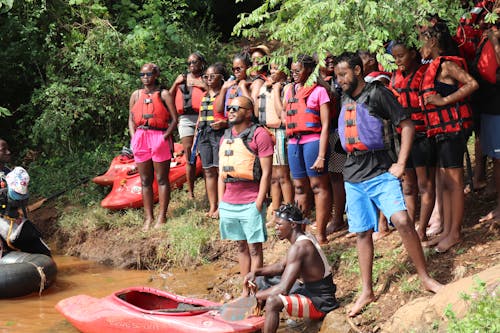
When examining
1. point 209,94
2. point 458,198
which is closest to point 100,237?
point 209,94

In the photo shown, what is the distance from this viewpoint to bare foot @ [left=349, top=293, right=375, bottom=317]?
6.01 metres

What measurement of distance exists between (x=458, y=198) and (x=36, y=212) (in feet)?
25.0

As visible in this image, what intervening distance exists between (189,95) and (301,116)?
2.85 m

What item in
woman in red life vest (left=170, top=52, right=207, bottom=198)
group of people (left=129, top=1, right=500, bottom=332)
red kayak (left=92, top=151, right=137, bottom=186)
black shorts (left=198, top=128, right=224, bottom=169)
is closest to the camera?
group of people (left=129, top=1, right=500, bottom=332)

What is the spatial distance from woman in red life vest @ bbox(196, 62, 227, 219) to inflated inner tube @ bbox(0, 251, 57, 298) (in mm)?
2262

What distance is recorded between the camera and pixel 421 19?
18.7 feet

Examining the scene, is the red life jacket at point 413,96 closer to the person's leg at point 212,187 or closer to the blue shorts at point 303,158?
the blue shorts at point 303,158

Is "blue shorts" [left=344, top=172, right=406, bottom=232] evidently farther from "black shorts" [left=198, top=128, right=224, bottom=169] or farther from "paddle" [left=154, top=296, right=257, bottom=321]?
"black shorts" [left=198, top=128, right=224, bottom=169]

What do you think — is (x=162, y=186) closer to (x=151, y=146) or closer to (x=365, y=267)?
(x=151, y=146)

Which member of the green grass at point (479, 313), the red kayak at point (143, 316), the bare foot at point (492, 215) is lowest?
the red kayak at point (143, 316)

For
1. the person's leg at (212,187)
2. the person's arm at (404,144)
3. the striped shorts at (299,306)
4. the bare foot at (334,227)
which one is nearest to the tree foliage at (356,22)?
the person's arm at (404,144)

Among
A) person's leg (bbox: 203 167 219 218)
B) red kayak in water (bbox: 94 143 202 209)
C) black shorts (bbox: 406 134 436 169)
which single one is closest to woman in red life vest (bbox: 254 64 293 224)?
Answer: person's leg (bbox: 203 167 219 218)

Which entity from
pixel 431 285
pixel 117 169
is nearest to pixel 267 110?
pixel 431 285

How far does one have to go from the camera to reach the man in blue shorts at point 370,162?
18.4 ft
